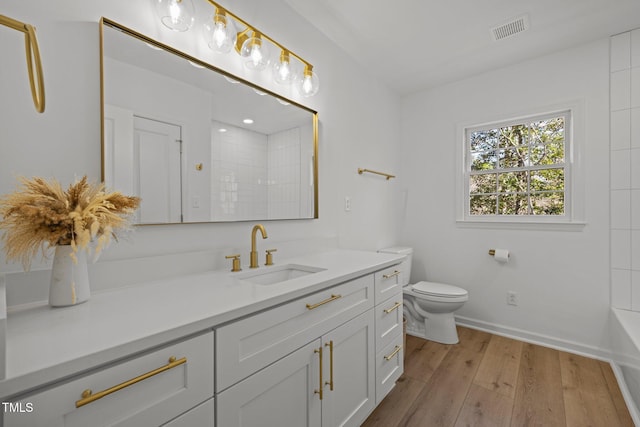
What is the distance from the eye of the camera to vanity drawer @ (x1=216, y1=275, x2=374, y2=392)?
824mm

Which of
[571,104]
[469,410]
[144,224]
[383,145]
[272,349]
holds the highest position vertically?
[571,104]

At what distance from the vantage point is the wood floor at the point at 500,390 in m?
1.58

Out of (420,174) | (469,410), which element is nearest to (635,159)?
(420,174)

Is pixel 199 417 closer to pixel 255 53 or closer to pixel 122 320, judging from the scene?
pixel 122 320

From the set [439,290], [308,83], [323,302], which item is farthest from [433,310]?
[308,83]

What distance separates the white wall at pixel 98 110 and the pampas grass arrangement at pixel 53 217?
0.63 ft

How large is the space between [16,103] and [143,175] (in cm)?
40

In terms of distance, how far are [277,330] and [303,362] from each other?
0.66ft

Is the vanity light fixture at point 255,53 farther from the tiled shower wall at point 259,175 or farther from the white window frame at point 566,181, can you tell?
the white window frame at point 566,181

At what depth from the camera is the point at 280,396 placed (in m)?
0.99

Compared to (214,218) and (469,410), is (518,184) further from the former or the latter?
(214,218)

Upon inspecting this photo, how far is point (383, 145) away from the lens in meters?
2.89

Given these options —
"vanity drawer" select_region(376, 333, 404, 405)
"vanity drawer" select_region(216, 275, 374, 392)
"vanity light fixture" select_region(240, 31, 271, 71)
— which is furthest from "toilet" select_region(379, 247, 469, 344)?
"vanity light fixture" select_region(240, 31, 271, 71)

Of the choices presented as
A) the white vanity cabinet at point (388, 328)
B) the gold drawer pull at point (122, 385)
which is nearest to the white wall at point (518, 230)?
the white vanity cabinet at point (388, 328)
